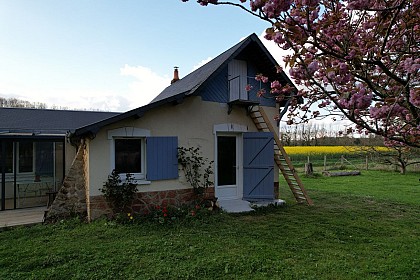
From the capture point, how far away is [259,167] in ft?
28.0

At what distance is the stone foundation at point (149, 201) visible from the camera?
644 cm

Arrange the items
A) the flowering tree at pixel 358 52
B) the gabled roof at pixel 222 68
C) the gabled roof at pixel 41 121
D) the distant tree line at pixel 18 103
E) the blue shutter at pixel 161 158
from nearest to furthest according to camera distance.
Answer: the flowering tree at pixel 358 52
the gabled roof at pixel 222 68
the blue shutter at pixel 161 158
the gabled roof at pixel 41 121
the distant tree line at pixel 18 103

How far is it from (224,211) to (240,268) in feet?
11.0

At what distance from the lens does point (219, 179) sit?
8453 millimetres

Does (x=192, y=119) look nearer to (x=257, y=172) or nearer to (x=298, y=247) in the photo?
(x=257, y=172)

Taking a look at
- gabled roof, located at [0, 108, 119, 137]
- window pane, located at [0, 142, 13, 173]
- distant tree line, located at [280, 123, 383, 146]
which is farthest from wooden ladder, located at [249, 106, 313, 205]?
distant tree line, located at [280, 123, 383, 146]

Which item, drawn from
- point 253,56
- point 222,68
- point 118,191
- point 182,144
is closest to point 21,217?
point 118,191

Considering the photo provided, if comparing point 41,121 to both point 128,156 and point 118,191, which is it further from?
point 118,191

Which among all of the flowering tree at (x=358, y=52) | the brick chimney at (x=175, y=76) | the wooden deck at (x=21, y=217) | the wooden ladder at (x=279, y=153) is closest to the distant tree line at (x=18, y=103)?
the brick chimney at (x=175, y=76)

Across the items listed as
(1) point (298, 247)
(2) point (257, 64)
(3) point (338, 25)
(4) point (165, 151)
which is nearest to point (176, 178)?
(4) point (165, 151)

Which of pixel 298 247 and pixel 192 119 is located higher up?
pixel 192 119

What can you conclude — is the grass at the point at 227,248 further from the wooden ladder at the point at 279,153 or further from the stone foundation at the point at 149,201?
the wooden ladder at the point at 279,153

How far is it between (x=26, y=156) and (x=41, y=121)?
1966 mm

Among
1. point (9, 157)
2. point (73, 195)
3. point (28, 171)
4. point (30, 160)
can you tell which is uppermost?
point (9, 157)
